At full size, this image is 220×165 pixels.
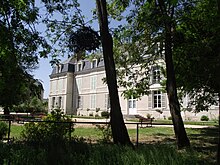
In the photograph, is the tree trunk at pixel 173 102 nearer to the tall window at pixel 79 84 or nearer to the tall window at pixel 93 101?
the tall window at pixel 93 101

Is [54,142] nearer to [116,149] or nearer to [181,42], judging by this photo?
[116,149]

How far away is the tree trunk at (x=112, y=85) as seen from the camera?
8484 mm

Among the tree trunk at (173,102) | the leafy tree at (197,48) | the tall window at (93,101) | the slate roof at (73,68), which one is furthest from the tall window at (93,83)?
the tree trunk at (173,102)

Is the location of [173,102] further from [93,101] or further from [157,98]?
[93,101]

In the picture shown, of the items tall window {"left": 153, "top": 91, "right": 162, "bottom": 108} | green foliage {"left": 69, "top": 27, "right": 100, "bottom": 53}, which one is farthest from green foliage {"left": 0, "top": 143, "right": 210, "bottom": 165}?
tall window {"left": 153, "top": 91, "right": 162, "bottom": 108}

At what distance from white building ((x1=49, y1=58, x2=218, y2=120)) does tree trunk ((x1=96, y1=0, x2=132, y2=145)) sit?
90.1 feet

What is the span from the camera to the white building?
124 feet

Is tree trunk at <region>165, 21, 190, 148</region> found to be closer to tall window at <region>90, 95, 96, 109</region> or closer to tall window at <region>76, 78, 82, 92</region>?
tall window at <region>90, 95, 96, 109</region>

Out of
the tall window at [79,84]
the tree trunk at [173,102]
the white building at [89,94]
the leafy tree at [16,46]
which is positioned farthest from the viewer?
the tall window at [79,84]

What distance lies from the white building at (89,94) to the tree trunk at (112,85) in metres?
27.5

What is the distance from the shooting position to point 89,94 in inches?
1978

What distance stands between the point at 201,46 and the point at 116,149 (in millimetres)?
10080

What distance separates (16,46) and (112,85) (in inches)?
128

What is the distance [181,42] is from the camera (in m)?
11.7
